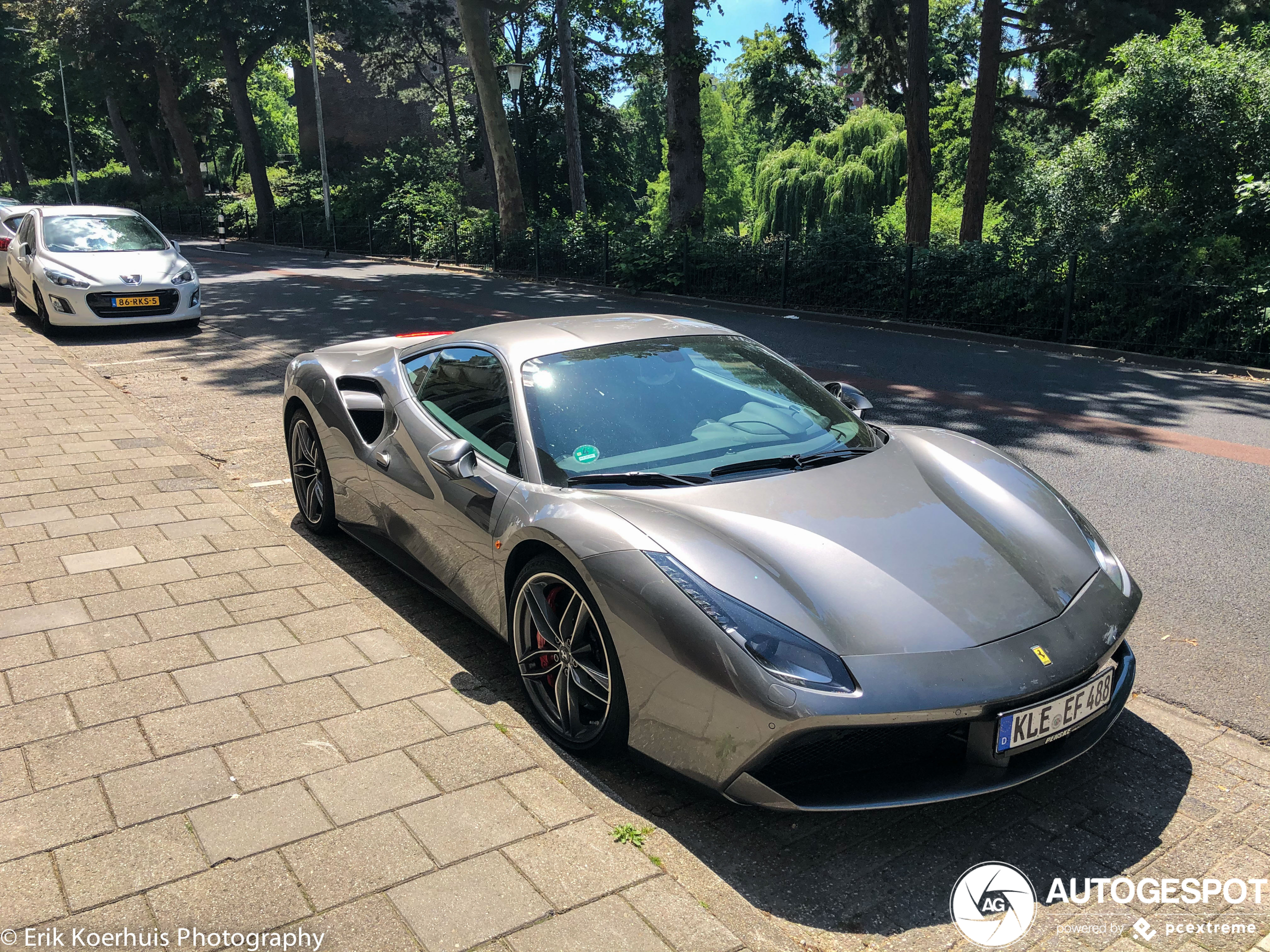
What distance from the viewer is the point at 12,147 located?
192 ft

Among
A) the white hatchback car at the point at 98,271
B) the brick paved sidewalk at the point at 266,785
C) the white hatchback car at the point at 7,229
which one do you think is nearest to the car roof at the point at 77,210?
the white hatchback car at the point at 98,271

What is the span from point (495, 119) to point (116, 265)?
16.1 metres

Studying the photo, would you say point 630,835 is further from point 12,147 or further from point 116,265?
point 12,147

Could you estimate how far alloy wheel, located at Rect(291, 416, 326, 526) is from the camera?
17.0 ft

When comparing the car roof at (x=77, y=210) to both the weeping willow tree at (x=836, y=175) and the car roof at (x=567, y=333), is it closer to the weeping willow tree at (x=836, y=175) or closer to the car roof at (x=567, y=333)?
the car roof at (x=567, y=333)

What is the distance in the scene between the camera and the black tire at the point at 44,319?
12.6 metres

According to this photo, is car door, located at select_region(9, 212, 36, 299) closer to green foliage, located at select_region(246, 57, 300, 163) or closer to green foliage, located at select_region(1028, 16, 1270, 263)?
green foliage, located at select_region(1028, 16, 1270, 263)

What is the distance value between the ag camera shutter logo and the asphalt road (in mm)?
1425

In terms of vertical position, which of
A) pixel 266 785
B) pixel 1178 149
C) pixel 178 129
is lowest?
pixel 266 785

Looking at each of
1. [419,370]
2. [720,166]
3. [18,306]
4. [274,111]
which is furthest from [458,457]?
[274,111]

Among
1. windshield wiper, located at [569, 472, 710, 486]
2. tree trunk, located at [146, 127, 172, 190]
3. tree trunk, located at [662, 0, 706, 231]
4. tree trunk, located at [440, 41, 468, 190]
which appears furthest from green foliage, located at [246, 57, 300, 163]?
windshield wiper, located at [569, 472, 710, 486]

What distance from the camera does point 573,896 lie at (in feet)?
8.06

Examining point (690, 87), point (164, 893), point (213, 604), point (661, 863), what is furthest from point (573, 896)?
point (690, 87)

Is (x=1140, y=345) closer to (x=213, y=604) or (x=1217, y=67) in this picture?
(x=1217, y=67)
